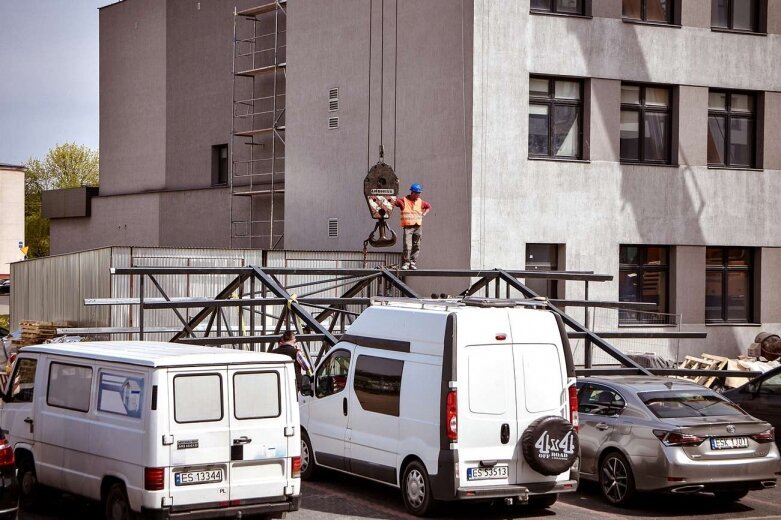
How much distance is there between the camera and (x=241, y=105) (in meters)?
42.8

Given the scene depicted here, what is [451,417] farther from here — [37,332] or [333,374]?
[37,332]

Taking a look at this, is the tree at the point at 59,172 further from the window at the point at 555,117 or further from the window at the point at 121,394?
the window at the point at 121,394

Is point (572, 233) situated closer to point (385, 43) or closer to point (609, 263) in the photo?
point (609, 263)

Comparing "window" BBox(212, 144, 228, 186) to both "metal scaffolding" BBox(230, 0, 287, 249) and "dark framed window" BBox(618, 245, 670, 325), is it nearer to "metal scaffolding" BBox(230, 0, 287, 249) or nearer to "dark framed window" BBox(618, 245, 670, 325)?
"metal scaffolding" BBox(230, 0, 287, 249)

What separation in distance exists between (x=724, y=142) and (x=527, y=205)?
6.63 m

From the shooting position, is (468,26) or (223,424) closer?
(223,424)

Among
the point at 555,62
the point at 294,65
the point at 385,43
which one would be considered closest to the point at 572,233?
the point at 555,62

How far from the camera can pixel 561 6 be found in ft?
99.3

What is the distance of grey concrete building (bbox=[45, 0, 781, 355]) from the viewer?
29.5 m

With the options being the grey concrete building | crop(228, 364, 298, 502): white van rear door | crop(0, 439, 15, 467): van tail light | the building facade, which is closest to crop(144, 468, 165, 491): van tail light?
crop(228, 364, 298, 502): white van rear door

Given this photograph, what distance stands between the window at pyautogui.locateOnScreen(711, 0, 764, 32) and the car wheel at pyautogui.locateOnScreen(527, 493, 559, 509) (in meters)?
21.1

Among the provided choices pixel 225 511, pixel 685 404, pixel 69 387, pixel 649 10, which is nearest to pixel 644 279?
pixel 649 10

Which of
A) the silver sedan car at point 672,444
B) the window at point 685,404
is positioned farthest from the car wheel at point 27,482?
the window at point 685,404

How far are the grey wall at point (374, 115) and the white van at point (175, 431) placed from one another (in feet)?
56.1
